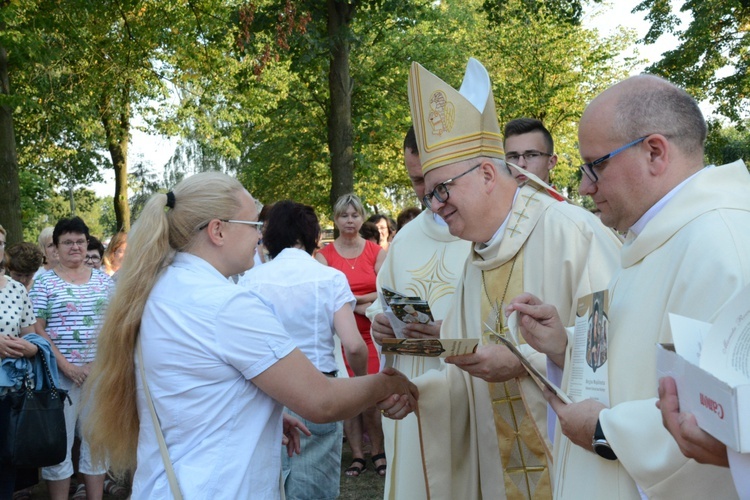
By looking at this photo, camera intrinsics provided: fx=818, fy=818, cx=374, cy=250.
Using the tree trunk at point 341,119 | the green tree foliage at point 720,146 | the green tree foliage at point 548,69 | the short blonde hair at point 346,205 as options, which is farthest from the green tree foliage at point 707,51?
the short blonde hair at point 346,205

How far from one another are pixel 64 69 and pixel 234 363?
1629cm

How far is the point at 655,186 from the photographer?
2.28m

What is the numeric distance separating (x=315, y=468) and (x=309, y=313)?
92 centimetres

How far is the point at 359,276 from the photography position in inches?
298

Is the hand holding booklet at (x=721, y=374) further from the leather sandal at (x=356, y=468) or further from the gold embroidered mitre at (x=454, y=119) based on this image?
the leather sandal at (x=356, y=468)

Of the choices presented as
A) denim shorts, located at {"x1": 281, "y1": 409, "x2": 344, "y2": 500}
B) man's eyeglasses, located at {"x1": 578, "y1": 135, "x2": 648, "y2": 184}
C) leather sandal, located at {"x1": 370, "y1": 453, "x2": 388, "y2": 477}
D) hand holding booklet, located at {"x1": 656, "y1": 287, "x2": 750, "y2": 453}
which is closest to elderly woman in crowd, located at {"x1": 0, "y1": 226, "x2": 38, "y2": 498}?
denim shorts, located at {"x1": 281, "y1": 409, "x2": 344, "y2": 500}

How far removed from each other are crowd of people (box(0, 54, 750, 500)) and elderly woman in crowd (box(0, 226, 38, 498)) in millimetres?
2703

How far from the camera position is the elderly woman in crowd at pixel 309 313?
4.79 m

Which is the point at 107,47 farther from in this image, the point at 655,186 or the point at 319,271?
the point at 655,186

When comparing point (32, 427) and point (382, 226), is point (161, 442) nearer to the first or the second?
point (32, 427)

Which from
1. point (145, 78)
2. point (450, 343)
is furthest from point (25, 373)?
point (145, 78)

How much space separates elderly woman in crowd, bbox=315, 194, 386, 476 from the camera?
7367mm

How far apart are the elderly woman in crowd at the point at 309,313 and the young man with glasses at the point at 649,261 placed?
8.25 feet

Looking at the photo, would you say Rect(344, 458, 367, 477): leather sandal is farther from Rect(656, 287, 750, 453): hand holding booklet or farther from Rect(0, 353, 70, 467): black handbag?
Rect(656, 287, 750, 453): hand holding booklet
